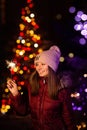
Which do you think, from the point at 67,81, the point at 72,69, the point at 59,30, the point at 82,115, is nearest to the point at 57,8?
the point at 59,30

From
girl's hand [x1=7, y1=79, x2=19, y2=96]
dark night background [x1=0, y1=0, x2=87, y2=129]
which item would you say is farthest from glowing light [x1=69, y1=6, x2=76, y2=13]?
girl's hand [x1=7, y1=79, x2=19, y2=96]

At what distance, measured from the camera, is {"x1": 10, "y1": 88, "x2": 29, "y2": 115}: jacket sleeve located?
486 centimetres

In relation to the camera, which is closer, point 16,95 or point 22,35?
point 16,95

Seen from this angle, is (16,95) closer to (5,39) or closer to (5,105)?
(5,105)

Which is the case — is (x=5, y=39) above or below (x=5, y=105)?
above

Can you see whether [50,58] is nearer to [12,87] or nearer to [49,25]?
[12,87]

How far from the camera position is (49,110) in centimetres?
482

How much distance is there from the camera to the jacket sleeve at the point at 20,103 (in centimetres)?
486

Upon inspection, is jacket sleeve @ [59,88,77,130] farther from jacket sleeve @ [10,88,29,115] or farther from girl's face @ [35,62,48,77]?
jacket sleeve @ [10,88,29,115]

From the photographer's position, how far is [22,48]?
30.6ft

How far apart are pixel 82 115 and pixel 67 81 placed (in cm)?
88

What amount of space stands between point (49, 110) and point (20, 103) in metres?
0.37

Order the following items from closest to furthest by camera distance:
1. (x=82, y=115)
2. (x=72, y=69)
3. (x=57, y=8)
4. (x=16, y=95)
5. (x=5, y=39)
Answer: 1. (x=16, y=95)
2. (x=82, y=115)
3. (x=72, y=69)
4. (x=5, y=39)
5. (x=57, y=8)

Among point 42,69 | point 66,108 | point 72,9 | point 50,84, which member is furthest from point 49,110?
point 72,9
